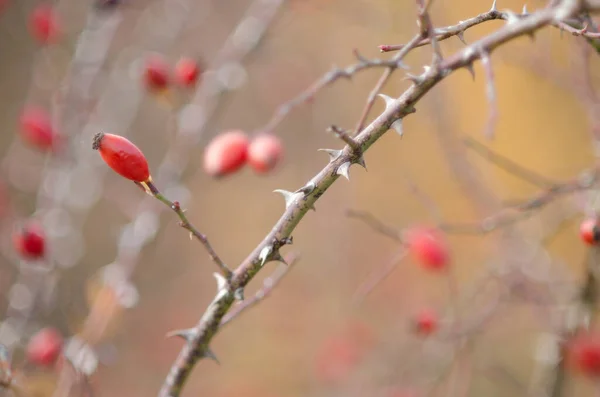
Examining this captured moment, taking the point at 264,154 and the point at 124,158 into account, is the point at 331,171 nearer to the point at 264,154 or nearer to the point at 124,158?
the point at 124,158

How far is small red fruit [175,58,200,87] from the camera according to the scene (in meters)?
1.67

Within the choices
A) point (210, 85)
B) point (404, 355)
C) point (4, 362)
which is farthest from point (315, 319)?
point (4, 362)

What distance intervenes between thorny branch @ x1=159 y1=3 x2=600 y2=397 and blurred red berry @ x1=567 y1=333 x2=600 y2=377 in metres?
1.18

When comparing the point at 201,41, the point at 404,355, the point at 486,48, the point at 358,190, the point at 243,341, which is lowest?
the point at 486,48

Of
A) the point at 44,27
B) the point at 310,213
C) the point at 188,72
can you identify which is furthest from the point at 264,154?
the point at 310,213

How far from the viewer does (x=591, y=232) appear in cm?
114

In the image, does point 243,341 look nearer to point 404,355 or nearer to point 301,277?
point 301,277

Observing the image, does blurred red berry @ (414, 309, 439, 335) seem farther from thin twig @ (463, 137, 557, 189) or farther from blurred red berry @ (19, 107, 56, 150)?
blurred red berry @ (19, 107, 56, 150)

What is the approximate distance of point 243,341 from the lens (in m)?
3.57

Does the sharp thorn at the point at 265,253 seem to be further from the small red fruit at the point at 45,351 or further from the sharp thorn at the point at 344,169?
the small red fruit at the point at 45,351

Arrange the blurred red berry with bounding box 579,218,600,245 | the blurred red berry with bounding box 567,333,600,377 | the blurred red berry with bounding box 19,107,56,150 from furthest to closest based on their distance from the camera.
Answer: the blurred red berry with bounding box 19,107,56,150 < the blurred red berry with bounding box 567,333,600,377 < the blurred red berry with bounding box 579,218,600,245

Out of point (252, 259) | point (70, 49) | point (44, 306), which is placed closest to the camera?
point (252, 259)

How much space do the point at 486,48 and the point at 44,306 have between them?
1.66 metres

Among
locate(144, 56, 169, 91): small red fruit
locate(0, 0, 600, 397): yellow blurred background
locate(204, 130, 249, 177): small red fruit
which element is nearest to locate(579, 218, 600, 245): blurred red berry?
locate(204, 130, 249, 177): small red fruit
